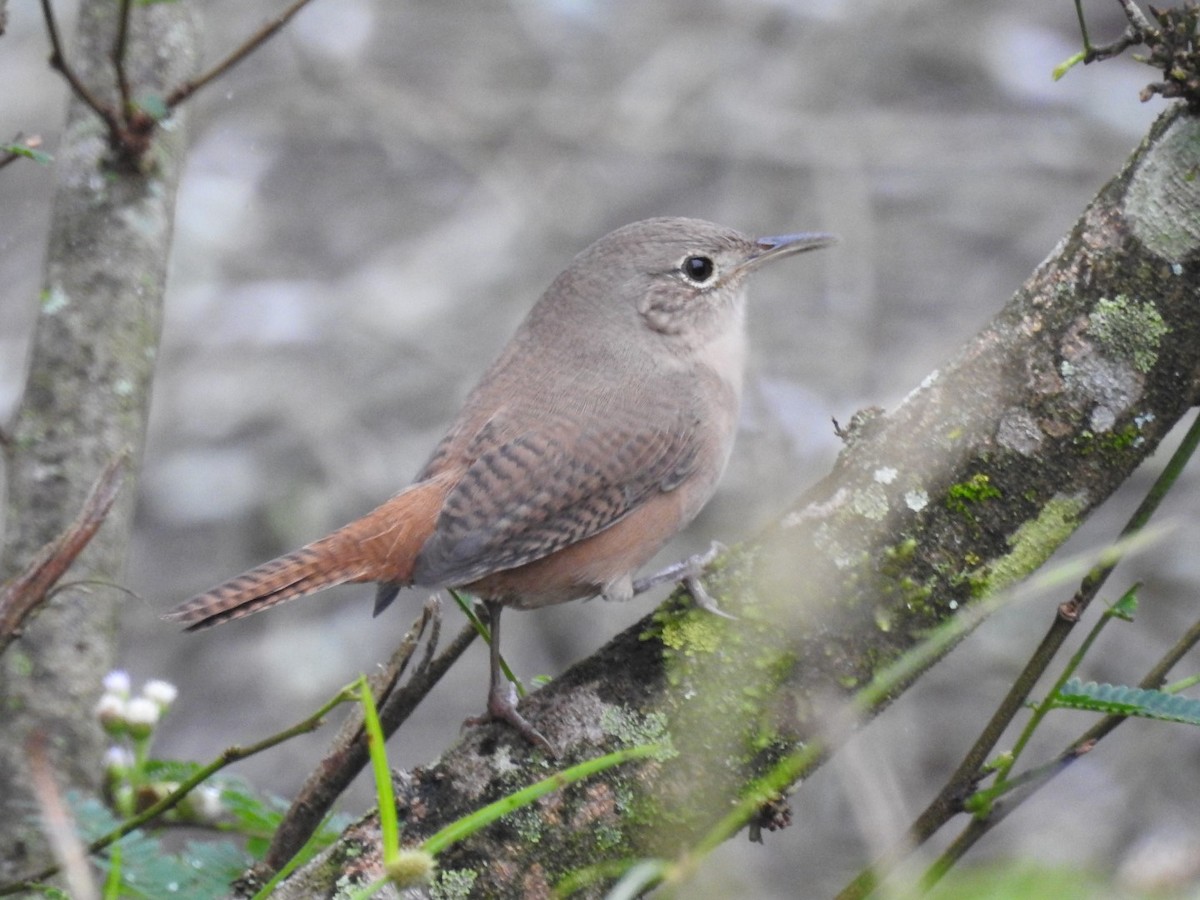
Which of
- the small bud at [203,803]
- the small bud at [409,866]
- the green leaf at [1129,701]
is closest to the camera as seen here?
the small bud at [409,866]

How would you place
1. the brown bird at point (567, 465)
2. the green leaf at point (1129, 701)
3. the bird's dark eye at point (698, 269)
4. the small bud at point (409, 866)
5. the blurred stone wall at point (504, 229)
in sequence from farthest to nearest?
the blurred stone wall at point (504, 229) < the bird's dark eye at point (698, 269) < the brown bird at point (567, 465) < the green leaf at point (1129, 701) < the small bud at point (409, 866)

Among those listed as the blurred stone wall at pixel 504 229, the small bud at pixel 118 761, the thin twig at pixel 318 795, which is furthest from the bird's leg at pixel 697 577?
the blurred stone wall at pixel 504 229

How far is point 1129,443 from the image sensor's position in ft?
7.74

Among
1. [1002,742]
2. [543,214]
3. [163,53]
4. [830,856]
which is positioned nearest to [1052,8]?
[543,214]

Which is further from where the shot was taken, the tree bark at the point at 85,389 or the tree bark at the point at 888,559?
the tree bark at the point at 85,389

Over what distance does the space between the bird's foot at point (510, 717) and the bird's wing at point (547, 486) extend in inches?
21.1

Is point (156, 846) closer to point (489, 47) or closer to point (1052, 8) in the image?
point (489, 47)

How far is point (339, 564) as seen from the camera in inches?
120

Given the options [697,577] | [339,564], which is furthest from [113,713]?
[697,577]

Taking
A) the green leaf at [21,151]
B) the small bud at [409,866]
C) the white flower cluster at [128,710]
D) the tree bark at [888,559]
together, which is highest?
the green leaf at [21,151]

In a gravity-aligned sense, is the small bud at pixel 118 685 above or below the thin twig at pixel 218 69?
below

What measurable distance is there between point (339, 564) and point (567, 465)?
0.56 meters

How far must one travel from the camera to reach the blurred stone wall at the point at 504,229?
630cm

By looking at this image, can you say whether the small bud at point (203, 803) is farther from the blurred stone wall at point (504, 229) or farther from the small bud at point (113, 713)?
the blurred stone wall at point (504, 229)
